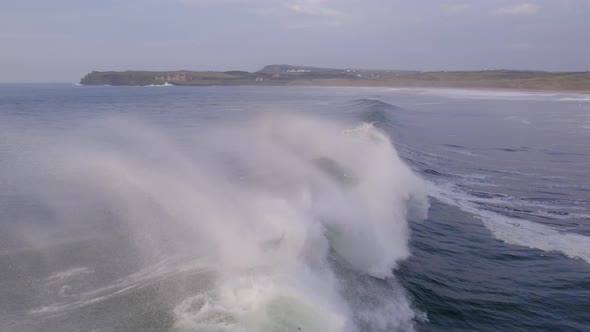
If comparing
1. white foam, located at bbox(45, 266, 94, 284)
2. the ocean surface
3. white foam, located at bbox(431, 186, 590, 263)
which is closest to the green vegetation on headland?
the ocean surface

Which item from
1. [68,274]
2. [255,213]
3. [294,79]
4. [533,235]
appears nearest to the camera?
[68,274]

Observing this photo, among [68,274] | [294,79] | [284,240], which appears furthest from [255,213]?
[294,79]

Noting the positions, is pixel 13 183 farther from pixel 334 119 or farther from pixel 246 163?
pixel 334 119

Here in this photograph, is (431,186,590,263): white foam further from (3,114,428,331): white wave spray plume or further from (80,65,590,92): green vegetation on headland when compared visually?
(80,65,590,92): green vegetation on headland

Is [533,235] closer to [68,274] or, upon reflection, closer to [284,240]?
[284,240]

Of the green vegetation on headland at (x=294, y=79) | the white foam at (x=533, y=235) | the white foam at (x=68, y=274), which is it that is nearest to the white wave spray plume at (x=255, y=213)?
the white foam at (x=68, y=274)

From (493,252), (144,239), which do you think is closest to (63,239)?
(144,239)
